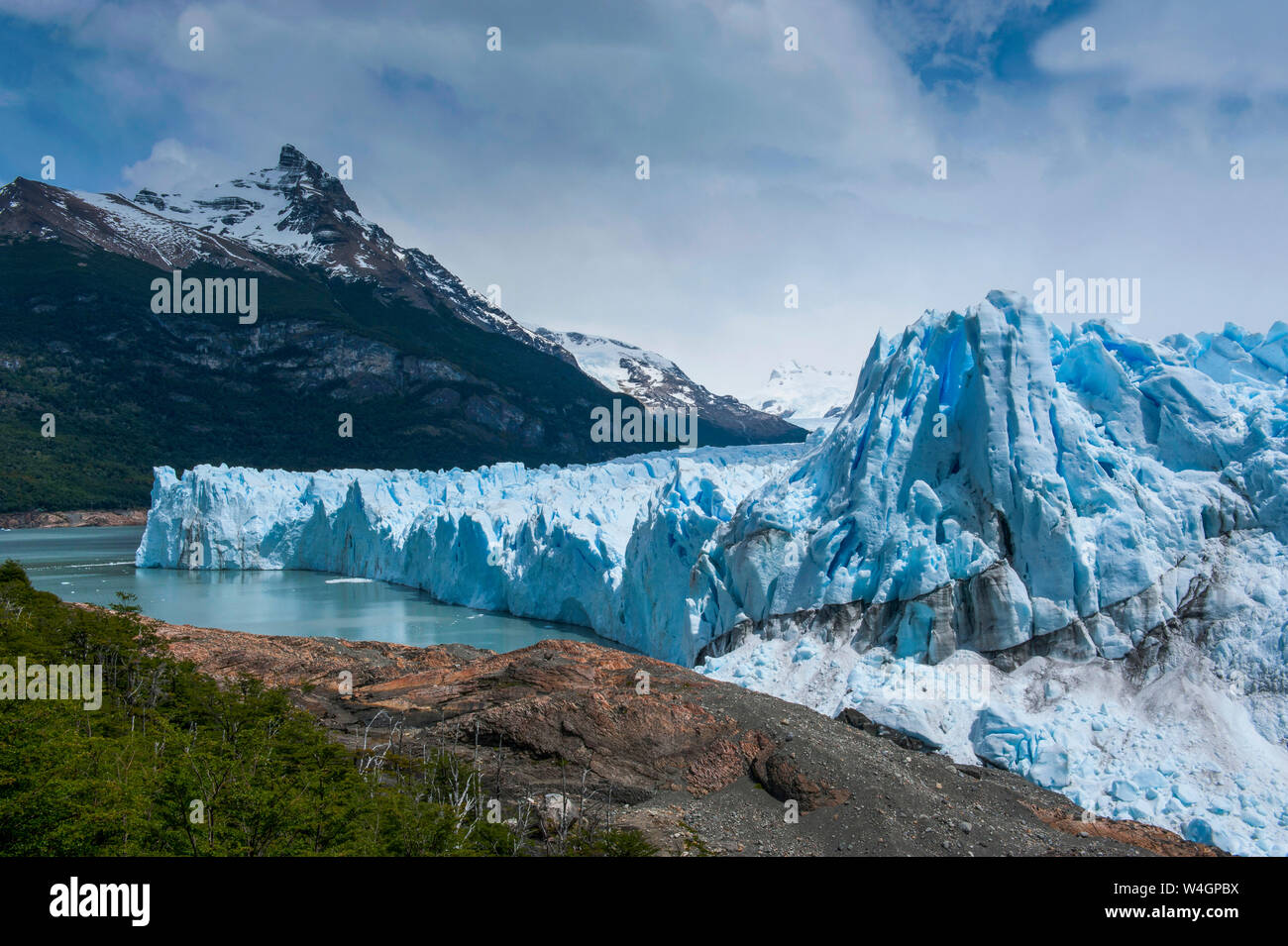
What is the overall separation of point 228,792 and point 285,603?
88.1 feet

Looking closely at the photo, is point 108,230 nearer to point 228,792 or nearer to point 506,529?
point 506,529

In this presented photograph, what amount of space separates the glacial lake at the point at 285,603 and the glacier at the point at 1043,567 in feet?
24.1

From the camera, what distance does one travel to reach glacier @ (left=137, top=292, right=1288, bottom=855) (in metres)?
10.7

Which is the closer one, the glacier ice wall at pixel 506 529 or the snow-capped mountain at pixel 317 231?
the glacier ice wall at pixel 506 529

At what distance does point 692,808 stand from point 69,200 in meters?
124

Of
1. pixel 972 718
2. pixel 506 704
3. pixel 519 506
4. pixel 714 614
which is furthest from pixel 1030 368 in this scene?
pixel 519 506

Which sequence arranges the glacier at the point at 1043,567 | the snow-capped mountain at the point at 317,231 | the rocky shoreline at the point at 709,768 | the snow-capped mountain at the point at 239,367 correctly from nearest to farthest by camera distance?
the rocky shoreline at the point at 709,768 → the glacier at the point at 1043,567 → the snow-capped mountain at the point at 239,367 → the snow-capped mountain at the point at 317,231

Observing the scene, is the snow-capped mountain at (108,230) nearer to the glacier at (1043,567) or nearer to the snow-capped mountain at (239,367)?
the snow-capped mountain at (239,367)

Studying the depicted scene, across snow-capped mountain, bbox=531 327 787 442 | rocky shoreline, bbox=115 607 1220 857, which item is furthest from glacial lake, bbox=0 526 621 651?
snow-capped mountain, bbox=531 327 787 442

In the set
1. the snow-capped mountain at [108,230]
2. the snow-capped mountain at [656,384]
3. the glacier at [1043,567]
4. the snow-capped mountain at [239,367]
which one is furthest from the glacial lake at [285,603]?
the snow-capped mountain at [656,384]

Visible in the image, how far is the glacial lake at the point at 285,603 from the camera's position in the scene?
2522cm

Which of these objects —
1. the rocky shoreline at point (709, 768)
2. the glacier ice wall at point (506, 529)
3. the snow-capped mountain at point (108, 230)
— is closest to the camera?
the rocky shoreline at point (709, 768)

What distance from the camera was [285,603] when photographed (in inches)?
1211

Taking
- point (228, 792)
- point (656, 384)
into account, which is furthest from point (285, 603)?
point (656, 384)
